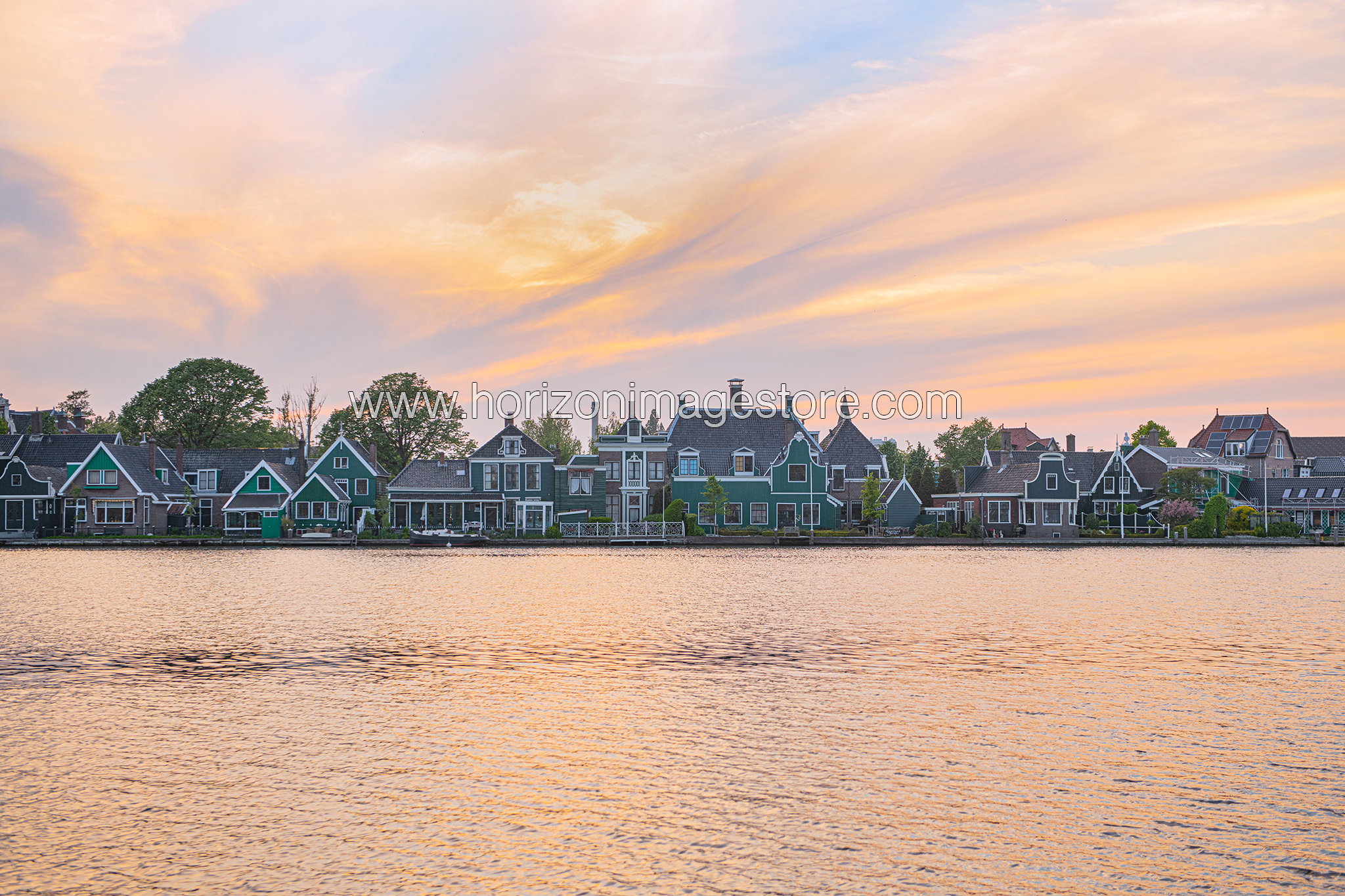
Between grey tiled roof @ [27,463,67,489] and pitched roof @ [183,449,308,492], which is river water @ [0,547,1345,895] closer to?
pitched roof @ [183,449,308,492]

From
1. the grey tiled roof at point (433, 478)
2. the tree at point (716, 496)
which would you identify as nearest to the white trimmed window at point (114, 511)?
the grey tiled roof at point (433, 478)

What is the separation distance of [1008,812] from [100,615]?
28029 mm

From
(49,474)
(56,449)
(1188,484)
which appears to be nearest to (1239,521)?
(1188,484)

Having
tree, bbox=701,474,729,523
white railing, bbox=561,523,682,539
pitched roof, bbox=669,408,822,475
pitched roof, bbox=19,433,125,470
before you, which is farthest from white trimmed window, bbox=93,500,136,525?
tree, bbox=701,474,729,523

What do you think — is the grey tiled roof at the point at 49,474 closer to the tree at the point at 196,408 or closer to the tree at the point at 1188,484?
the tree at the point at 196,408

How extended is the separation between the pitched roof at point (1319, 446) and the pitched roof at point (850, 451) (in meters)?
62.6

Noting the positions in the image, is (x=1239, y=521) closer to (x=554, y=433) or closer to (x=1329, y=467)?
(x=1329, y=467)

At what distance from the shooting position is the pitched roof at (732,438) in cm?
8262

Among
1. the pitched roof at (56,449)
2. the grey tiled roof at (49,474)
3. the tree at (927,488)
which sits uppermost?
the pitched roof at (56,449)

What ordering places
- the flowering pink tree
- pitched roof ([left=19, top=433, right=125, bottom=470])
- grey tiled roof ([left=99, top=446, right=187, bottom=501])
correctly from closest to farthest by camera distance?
grey tiled roof ([left=99, top=446, right=187, bottom=501]) < the flowering pink tree < pitched roof ([left=19, top=433, right=125, bottom=470])

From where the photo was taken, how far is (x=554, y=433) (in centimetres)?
12731

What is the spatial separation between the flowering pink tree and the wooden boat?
54158 mm

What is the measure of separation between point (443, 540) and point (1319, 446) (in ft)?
330

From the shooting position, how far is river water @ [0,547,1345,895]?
9.63m
